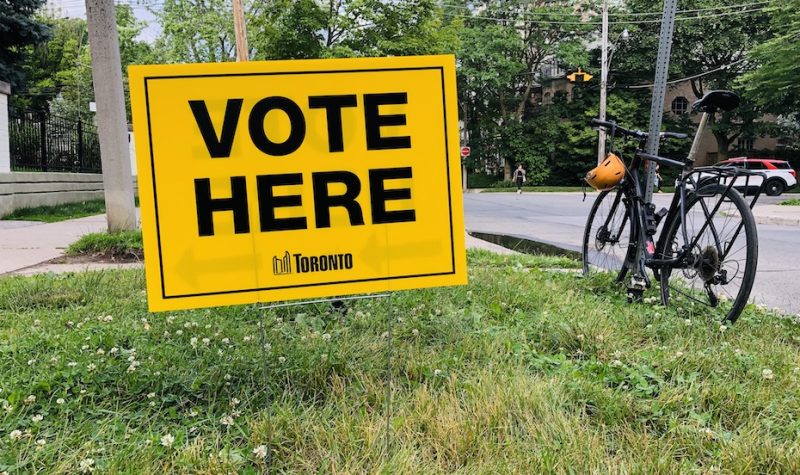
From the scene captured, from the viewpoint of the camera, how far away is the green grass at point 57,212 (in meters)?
10.4

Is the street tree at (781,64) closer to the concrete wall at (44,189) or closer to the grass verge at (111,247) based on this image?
the concrete wall at (44,189)

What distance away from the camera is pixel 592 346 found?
2879 mm

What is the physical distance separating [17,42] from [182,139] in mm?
19559

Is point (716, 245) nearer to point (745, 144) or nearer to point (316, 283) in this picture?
point (316, 283)

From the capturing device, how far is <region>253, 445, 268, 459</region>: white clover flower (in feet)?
6.24

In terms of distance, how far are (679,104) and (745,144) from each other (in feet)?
16.9

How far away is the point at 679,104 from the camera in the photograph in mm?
40656

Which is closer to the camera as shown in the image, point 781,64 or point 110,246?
point 110,246

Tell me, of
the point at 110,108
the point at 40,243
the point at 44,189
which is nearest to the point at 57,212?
the point at 44,189

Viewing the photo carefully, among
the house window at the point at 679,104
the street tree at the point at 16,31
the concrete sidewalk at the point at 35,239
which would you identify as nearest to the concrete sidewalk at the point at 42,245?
the concrete sidewalk at the point at 35,239

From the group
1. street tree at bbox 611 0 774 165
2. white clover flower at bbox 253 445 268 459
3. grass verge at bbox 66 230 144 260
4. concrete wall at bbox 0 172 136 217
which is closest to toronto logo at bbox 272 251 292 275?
white clover flower at bbox 253 445 268 459

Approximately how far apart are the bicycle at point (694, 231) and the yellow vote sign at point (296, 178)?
2.10 meters

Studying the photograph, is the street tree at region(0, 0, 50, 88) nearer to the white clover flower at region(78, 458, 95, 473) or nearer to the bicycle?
the bicycle

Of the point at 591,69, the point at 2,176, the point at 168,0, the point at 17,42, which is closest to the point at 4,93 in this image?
the point at 2,176
